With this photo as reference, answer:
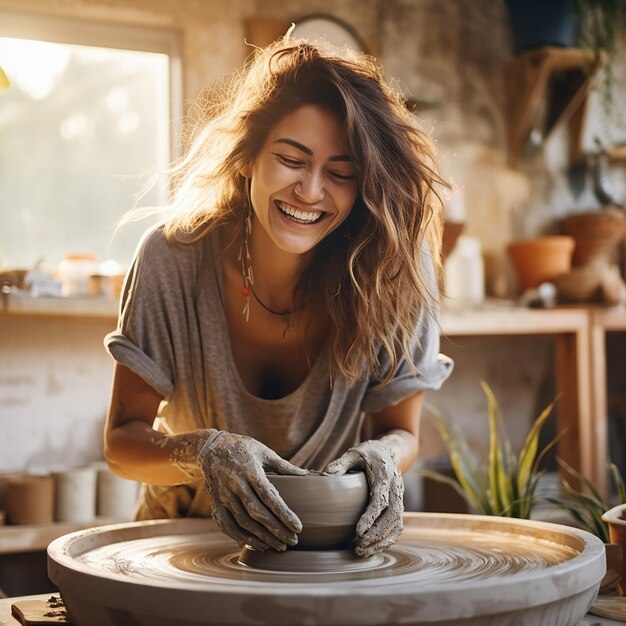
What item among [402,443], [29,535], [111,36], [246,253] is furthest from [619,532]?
[111,36]

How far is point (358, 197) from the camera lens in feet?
5.74

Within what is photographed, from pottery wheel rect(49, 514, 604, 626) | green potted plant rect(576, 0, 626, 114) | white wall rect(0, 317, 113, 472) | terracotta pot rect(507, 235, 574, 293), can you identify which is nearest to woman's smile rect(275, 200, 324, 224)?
pottery wheel rect(49, 514, 604, 626)

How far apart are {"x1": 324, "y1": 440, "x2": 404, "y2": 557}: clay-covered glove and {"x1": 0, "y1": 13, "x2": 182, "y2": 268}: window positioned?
7.46 ft

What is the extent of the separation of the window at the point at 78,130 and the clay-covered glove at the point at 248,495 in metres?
2.27

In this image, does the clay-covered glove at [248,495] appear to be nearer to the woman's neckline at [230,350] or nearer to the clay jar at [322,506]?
the clay jar at [322,506]

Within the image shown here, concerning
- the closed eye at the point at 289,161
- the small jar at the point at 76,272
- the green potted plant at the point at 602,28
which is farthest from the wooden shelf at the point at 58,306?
the green potted plant at the point at 602,28

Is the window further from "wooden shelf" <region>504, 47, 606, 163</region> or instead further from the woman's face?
the woman's face

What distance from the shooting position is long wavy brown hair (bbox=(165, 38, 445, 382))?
5.42 ft

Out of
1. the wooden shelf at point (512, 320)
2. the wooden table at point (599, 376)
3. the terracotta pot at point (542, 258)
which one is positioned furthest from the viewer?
the terracotta pot at point (542, 258)

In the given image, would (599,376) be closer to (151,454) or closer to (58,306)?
(58,306)

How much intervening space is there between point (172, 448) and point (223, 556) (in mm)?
234

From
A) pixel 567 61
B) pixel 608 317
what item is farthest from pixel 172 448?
pixel 567 61

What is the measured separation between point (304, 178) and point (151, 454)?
543 millimetres

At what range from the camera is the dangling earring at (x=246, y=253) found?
1.81 m
